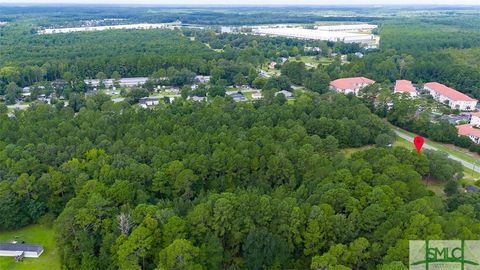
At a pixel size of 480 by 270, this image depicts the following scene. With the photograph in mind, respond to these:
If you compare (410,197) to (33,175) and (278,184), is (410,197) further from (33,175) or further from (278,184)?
(33,175)

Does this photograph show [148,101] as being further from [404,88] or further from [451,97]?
[451,97]

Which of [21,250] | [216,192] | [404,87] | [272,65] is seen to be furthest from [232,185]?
[272,65]

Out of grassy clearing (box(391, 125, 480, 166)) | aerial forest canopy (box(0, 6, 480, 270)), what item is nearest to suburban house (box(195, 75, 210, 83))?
aerial forest canopy (box(0, 6, 480, 270))

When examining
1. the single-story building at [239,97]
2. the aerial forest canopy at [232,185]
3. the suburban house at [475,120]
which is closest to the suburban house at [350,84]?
the aerial forest canopy at [232,185]

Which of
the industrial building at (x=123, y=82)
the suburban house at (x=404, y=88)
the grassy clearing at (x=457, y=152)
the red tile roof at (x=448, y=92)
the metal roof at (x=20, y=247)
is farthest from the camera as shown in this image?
the industrial building at (x=123, y=82)

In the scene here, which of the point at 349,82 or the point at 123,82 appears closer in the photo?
the point at 349,82

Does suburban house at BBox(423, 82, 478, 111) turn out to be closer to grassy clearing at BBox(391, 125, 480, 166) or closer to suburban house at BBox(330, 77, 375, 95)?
suburban house at BBox(330, 77, 375, 95)

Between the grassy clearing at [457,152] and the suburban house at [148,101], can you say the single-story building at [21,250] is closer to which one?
the suburban house at [148,101]
